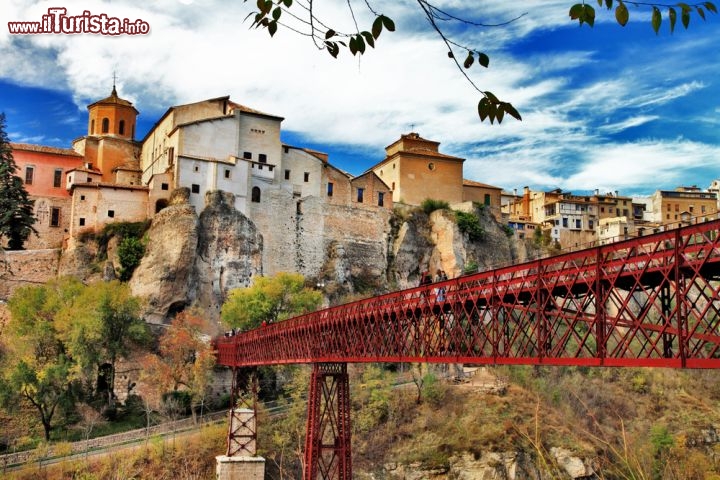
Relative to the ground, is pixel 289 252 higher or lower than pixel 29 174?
lower

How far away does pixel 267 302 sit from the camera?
53.2 m

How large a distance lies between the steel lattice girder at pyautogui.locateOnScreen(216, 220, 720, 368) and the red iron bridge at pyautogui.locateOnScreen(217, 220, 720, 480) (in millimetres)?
36

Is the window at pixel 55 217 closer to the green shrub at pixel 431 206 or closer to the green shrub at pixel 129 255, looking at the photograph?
the green shrub at pixel 129 255

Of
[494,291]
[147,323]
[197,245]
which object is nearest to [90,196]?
[197,245]

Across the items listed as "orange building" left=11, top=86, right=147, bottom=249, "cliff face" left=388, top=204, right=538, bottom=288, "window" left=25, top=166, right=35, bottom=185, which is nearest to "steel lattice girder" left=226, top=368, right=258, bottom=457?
"orange building" left=11, top=86, right=147, bottom=249

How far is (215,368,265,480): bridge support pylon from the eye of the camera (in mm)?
39281

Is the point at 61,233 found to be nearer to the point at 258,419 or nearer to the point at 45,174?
the point at 45,174

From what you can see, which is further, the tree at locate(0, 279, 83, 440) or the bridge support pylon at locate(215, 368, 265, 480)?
the tree at locate(0, 279, 83, 440)

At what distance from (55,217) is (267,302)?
20.8m

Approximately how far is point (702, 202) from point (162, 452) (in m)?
78.9

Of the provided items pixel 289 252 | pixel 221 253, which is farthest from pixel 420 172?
pixel 221 253

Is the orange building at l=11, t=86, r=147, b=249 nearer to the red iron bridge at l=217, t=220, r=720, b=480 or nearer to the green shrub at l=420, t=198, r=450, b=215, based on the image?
the green shrub at l=420, t=198, r=450, b=215

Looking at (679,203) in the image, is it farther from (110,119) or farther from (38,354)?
(38,354)

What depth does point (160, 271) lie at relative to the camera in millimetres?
56469
